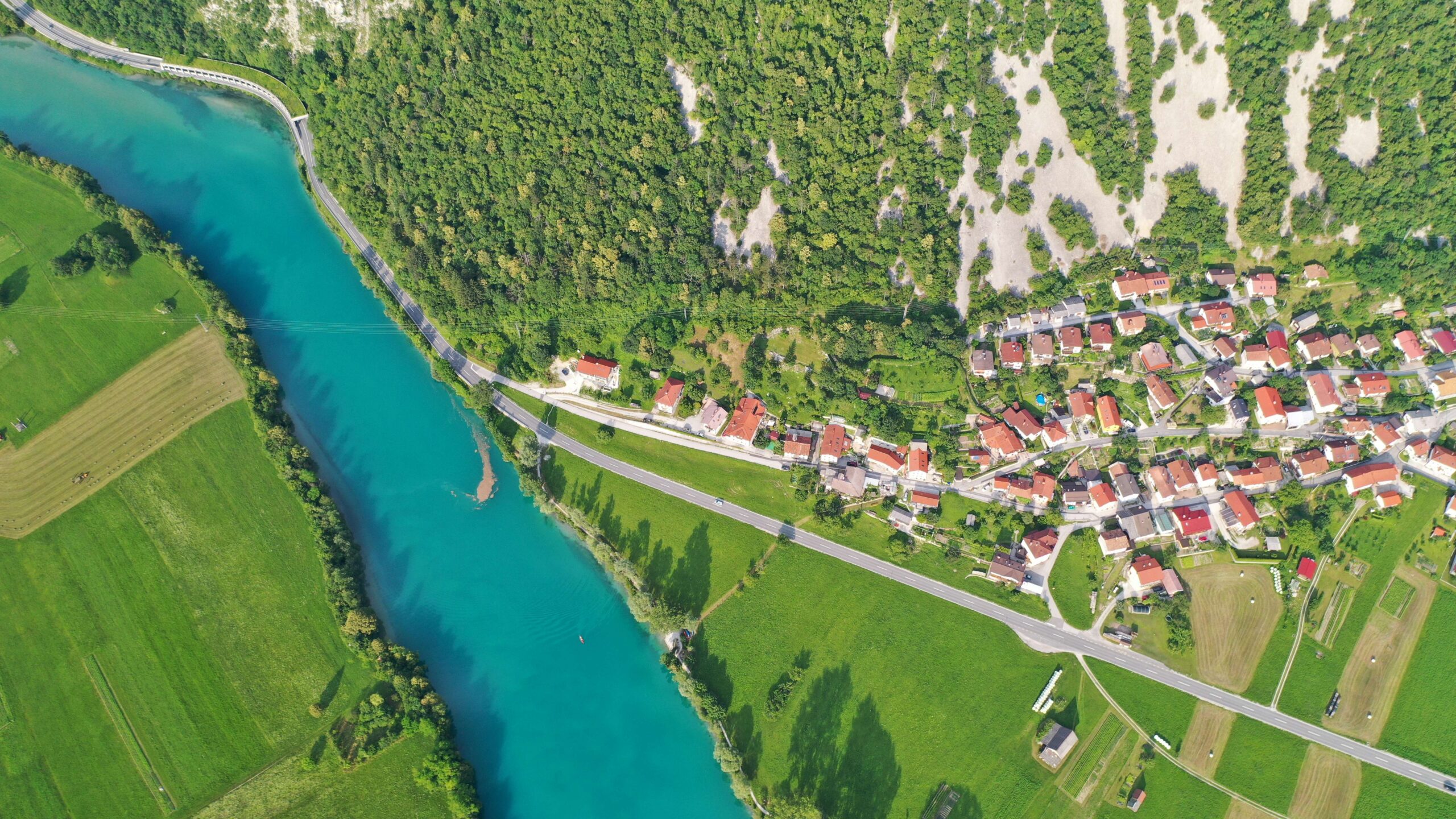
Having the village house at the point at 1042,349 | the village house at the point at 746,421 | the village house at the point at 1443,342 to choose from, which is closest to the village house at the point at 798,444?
the village house at the point at 746,421

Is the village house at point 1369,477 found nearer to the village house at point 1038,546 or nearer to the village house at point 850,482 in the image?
the village house at point 1038,546

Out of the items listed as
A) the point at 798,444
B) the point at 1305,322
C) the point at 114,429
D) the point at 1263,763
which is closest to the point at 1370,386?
the point at 1305,322

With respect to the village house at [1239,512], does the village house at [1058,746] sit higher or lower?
lower

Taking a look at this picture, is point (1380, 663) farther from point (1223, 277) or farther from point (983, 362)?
point (983, 362)

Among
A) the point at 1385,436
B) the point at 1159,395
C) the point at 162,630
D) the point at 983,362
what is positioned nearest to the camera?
the point at 162,630

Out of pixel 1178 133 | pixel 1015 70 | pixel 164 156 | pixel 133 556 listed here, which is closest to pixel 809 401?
pixel 1015 70

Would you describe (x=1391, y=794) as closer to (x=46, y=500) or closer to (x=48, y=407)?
(x=46, y=500)
